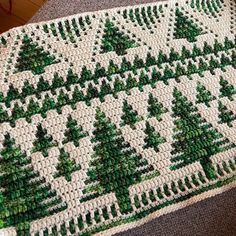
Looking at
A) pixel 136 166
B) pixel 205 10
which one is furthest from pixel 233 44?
pixel 136 166

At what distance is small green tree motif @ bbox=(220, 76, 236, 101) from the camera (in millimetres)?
767

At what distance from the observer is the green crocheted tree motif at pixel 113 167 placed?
64cm

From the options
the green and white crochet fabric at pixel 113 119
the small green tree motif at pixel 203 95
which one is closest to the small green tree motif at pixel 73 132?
the green and white crochet fabric at pixel 113 119

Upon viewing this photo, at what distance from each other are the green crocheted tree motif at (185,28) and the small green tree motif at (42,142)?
13.1 inches

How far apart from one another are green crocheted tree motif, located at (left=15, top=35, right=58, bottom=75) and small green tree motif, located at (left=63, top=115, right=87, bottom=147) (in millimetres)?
111

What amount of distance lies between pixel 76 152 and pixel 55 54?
20 centimetres

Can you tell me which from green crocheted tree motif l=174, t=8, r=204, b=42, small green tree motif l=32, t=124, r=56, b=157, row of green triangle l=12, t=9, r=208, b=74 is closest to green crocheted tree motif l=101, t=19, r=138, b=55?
row of green triangle l=12, t=9, r=208, b=74

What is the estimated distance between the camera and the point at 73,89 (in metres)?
0.71

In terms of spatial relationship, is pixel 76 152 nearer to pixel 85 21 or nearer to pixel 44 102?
pixel 44 102

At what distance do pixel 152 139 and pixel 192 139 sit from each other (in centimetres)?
7

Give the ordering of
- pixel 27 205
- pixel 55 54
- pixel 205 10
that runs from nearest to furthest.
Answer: pixel 27 205 < pixel 55 54 < pixel 205 10

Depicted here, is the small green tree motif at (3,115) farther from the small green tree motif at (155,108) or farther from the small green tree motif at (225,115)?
the small green tree motif at (225,115)

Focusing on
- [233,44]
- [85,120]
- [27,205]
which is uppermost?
[233,44]

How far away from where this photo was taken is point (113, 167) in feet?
2.15
